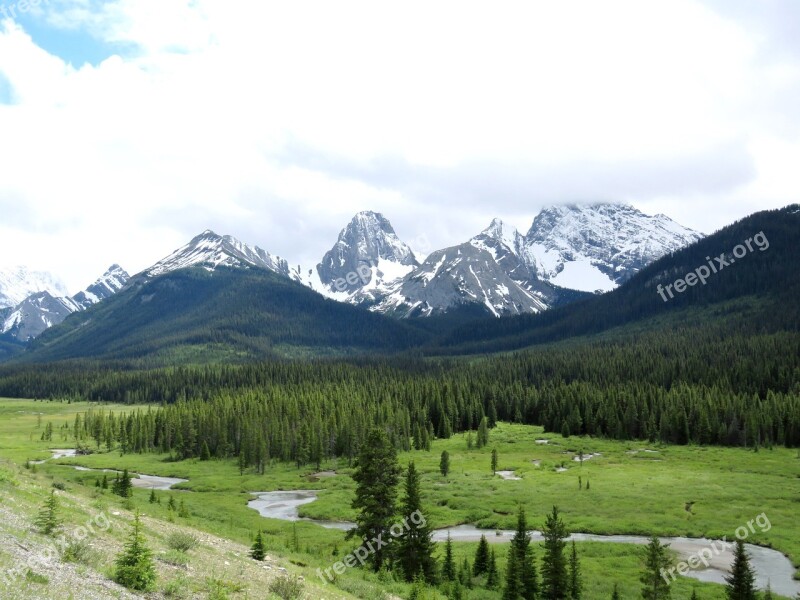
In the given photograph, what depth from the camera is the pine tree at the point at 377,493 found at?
4909 centimetres

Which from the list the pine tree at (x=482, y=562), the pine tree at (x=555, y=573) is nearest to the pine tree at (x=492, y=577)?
the pine tree at (x=482, y=562)

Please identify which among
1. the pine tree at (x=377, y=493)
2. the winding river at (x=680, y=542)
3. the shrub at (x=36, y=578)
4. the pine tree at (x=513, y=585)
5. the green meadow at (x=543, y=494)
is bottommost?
the winding river at (x=680, y=542)

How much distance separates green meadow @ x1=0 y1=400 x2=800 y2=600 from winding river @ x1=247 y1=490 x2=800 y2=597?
1.56 m

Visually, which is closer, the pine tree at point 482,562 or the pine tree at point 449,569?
the pine tree at point 449,569

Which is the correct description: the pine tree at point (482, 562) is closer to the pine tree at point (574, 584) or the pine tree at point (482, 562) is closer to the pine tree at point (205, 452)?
the pine tree at point (574, 584)

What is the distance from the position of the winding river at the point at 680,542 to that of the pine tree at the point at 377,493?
20.5m

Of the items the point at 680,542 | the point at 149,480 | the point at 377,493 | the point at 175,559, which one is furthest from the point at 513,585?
the point at 149,480

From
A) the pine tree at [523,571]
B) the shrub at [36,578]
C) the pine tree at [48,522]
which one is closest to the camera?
the shrub at [36,578]

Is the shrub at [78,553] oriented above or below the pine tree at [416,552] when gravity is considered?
above

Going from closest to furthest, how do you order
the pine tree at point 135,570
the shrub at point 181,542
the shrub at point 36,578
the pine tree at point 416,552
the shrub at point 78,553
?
1. the shrub at point 36,578
2. the pine tree at point 135,570
3. the shrub at point 78,553
4. the shrub at point 181,542
5. the pine tree at point 416,552

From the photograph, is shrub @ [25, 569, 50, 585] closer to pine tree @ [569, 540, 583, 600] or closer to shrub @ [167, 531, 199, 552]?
shrub @ [167, 531, 199, 552]

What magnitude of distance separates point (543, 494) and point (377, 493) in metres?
48.5

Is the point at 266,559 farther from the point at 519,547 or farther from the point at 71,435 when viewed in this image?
the point at 71,435

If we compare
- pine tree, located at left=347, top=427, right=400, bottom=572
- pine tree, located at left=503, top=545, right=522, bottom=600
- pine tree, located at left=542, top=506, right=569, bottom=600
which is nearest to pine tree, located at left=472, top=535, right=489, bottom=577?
pine tree, located at left=542, top=506, right=569, bottom=600
